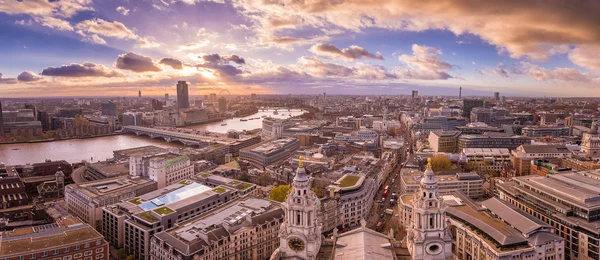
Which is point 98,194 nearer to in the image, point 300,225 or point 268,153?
point 268,153

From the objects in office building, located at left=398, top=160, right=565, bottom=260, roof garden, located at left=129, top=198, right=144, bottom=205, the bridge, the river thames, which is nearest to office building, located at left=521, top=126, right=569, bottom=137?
office building, located at left=398, top=160, right=565, bottom=260

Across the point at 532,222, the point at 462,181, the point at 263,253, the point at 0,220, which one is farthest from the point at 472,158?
the point at 0,220

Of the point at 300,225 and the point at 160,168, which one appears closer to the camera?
the point at 300,225

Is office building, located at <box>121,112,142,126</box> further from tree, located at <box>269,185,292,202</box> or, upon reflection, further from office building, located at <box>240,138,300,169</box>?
tree, located at <box>269,185,292,202</box>

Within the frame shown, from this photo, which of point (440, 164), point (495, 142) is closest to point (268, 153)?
point (440, 164)

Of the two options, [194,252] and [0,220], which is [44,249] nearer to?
[194,252]

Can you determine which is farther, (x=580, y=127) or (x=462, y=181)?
(x=580, y=127)
